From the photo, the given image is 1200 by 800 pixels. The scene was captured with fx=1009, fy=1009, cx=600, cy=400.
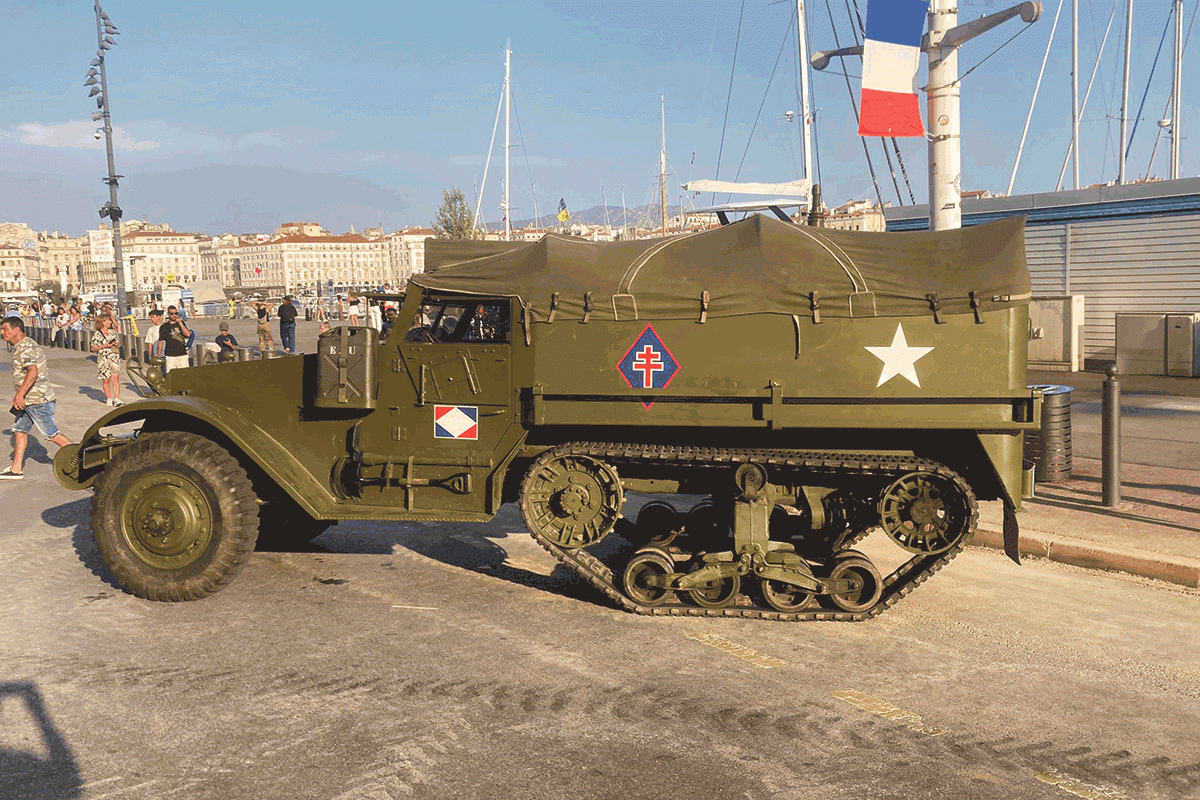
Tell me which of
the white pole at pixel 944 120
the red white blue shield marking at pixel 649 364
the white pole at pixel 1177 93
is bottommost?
the red white blue shield marking at pixel 649 364

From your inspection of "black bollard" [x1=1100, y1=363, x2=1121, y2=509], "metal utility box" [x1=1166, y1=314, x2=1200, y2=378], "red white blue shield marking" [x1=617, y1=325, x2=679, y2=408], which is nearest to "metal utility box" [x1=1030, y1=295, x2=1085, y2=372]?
"metal utility box" [x1=1166, y1=314, x2=1200, y2=378]

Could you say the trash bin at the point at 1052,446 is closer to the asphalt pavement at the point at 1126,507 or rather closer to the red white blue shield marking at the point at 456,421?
the asphalt pavement at the point at 1126,507

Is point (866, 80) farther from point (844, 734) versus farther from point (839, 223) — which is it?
point (839, 223)

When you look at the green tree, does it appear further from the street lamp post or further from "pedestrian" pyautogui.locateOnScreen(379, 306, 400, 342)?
"pedestrian" pyautogui.locateOnScreen(379, 306, 400, 342)

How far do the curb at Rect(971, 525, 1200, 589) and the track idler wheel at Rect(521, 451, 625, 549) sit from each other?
341 cm

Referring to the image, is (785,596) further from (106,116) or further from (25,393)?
(106,116)

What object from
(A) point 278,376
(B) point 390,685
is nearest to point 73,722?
(B) point 390,685

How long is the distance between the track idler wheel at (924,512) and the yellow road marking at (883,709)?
4.81 ft

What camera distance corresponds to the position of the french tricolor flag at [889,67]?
1044 centimetres

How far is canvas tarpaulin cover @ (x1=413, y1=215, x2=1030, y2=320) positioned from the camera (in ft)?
20.3

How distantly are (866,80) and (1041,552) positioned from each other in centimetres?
529

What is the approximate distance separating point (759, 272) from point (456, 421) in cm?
224

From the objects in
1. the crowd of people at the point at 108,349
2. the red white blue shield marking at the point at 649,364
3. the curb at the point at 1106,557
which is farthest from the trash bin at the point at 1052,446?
the crowd of people at the point at 108,349

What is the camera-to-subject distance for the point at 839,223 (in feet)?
485
